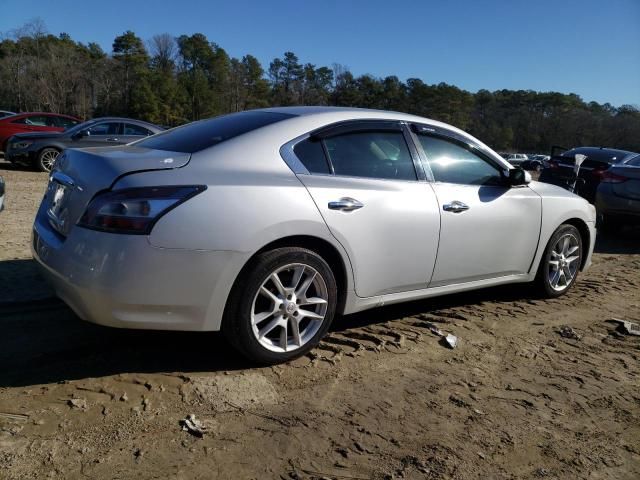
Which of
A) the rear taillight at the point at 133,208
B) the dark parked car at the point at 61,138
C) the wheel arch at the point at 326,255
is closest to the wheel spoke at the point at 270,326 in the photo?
the wheel arch at the point at 326,255

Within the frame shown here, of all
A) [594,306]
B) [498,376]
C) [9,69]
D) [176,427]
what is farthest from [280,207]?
[9,69]

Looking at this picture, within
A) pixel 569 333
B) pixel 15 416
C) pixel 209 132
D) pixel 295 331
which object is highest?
A: pixel 209 132

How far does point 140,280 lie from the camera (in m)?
2.67

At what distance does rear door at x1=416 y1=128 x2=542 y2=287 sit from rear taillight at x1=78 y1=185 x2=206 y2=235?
191 cm

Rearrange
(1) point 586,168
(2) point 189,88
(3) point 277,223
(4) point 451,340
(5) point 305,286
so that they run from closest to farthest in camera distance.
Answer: (3) point 277,223
(5) point 305,286
(4) point 451,340
(1) point 586,168
(2) point 189,88

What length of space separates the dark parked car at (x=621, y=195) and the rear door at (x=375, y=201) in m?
5.30

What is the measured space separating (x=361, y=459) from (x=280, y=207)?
1374 mm

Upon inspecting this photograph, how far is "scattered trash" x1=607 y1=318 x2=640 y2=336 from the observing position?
4.17 metres

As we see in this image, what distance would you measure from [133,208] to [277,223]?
757 millimetres

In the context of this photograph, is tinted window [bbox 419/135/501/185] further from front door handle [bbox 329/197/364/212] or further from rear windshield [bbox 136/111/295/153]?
rear windshield [bbox 136/111/295/153]

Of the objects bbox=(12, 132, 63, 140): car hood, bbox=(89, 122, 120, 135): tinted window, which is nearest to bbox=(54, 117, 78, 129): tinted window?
bbox=(12, 132, 63, 140): car hood

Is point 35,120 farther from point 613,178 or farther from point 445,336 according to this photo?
point 445,336

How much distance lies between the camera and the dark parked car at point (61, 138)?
12.4 meters

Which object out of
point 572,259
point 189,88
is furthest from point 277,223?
point 189,88
